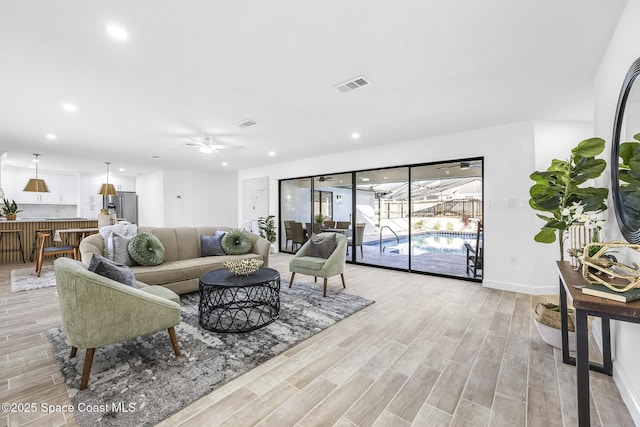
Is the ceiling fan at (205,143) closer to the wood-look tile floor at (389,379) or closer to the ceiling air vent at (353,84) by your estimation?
the ceiling air vent at (353,84)

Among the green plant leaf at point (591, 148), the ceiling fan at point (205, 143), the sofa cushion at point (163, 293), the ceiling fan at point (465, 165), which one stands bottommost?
the sofa cushion at point (163, 293)

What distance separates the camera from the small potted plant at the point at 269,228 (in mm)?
7480

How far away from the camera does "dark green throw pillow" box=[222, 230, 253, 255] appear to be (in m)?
4.41

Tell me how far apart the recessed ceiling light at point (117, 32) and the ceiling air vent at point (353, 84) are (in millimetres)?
1901

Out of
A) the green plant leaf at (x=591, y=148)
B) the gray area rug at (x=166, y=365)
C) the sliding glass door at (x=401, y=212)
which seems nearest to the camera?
the gray area rug at (x=166, y=365)

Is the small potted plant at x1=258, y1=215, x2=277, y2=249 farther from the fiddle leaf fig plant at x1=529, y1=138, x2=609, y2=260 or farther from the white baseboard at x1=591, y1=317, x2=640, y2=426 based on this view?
the white baseboard at x1=591, y1=317, x2=640, y2=426

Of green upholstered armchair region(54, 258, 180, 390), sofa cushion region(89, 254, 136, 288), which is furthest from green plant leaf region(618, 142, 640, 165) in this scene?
sofa cushion region(89, 254, 136, 288)

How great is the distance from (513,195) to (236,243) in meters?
4.43

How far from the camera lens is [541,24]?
1968mm

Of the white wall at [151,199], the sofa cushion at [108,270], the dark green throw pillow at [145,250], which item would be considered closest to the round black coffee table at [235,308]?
the sofa cushion at [108,270]

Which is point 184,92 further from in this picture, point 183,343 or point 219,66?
point 183,343

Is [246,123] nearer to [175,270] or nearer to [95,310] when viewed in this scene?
[175,270]

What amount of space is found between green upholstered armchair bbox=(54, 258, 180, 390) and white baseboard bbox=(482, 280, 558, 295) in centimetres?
454

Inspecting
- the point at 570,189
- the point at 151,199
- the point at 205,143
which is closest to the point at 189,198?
the point at 151,199
